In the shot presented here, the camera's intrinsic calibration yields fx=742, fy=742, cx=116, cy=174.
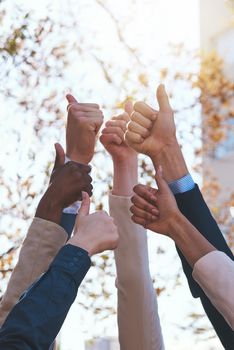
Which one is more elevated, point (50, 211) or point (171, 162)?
point (171, 162)

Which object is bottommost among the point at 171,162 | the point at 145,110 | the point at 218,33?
the point at 171,162

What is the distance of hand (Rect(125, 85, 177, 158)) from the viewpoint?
5.07 ft

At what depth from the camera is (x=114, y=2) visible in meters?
3.42

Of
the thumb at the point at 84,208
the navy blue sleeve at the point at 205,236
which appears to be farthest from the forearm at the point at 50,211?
the navy blue sleeve at the point at 205,236

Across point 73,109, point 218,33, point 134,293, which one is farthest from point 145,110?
point 218,33

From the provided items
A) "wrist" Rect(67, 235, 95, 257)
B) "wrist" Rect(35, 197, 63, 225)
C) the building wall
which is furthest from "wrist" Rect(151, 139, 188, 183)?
the building wall

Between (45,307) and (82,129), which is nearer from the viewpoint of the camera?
(45,307)

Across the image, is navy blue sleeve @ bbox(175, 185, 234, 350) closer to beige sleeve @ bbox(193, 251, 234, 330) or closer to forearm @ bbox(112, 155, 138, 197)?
beige sleeve @ bbox(193, 251, 234, 330)

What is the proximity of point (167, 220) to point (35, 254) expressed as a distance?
0.25 meters

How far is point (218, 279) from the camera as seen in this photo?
126 cm

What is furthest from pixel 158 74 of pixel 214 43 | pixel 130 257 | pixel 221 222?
pixel 214 43

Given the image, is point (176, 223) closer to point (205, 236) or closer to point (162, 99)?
point (205, 236)

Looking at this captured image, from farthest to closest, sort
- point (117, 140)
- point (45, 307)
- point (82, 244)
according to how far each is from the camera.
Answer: point (117, 140)
point (82, 244)
point (45, 307)

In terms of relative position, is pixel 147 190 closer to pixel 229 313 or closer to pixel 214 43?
pixel 229 313
